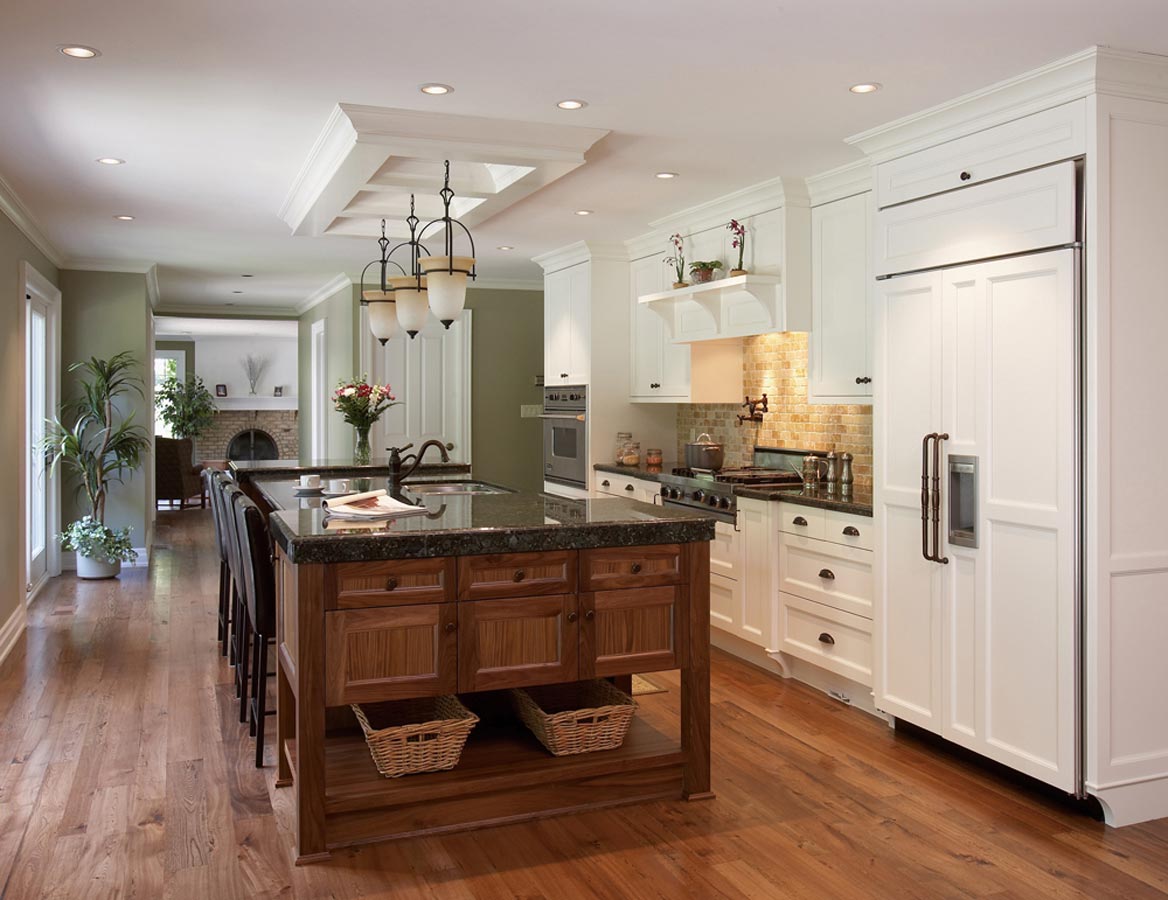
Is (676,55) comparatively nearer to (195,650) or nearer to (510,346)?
(195,650)

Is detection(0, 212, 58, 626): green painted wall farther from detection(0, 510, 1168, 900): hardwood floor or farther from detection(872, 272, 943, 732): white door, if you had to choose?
detection(872, 272, 943, 732): white door

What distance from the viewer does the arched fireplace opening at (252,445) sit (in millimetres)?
15867

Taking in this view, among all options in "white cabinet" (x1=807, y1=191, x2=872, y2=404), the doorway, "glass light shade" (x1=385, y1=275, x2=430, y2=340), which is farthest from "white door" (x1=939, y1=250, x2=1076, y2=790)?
the doorway

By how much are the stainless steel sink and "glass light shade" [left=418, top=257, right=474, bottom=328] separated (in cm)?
90

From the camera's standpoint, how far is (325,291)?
381 inches

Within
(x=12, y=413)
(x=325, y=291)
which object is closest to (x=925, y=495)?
(x=12, y=413)

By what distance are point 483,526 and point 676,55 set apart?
1558 millimetres

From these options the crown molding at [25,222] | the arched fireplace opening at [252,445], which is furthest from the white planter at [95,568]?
the arched fireplace opening at [252,445]

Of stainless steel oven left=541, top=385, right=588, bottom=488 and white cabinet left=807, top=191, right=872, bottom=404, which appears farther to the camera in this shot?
stainless steel oven left=541, top=385, right=588, bottom=488

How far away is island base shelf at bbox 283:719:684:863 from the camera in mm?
2867

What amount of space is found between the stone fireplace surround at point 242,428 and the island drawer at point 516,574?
1339 centimetres

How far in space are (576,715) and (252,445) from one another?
45.7 ft

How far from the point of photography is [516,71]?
3.20 m

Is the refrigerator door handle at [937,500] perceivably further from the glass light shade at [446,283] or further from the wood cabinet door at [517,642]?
the glass light shade at [446,283]
